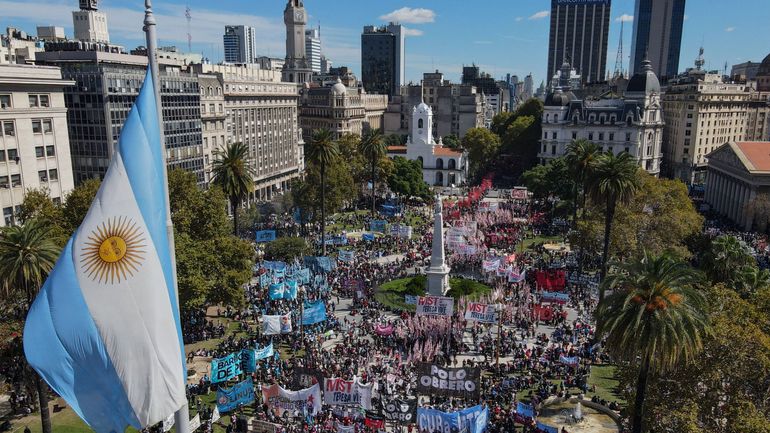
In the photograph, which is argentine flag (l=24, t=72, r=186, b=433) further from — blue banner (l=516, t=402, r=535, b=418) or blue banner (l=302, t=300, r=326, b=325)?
blue banner (l=302, t=300, r=326, b=325)

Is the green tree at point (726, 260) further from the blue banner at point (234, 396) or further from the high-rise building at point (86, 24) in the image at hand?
the high-rise building at point (86, 24)

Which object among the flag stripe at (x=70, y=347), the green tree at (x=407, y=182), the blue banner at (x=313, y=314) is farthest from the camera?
the green tree at (x=407, y=182)

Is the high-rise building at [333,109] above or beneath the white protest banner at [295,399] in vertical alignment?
above

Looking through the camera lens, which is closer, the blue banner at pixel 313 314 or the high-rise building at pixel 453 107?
the blue banner at pixel 313 314

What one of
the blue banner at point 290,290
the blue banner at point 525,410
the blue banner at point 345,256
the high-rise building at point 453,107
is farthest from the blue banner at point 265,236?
the high-rise building at point 453,107

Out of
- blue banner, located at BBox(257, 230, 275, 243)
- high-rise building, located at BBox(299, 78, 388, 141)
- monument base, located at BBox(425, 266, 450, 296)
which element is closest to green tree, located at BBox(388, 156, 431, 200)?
blue banner, located at BBox(257, 230, 275, 243)

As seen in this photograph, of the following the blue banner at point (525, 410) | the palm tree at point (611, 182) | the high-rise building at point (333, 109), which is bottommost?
the blue banner at point (525, 410)

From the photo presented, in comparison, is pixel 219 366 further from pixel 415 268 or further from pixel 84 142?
pixel 84 142
